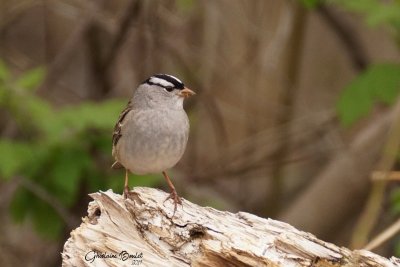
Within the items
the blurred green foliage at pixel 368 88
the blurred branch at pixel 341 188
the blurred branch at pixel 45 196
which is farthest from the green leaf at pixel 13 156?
the blurred branch at pixel 341 188

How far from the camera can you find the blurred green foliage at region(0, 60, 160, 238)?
614 centimetres

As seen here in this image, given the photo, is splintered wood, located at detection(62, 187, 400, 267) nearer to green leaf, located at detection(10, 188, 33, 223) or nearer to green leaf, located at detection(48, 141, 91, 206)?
green leaf, located at detection(48, 141, 91, 206)

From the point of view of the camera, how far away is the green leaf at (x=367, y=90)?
6.22 meters

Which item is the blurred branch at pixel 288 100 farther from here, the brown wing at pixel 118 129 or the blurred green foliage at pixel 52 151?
the brown wing at pixel 118 129

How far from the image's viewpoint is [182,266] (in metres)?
4.10

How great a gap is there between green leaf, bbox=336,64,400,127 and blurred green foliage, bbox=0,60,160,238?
1450mm

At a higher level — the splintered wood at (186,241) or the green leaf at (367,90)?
the green leaf at (367,90)

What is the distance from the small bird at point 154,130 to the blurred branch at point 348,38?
368cm

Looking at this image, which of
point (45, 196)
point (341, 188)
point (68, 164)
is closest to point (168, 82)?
point (68, 164)

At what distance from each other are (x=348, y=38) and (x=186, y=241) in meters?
4.94

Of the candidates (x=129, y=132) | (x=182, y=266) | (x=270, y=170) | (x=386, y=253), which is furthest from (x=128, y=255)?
(x=270, y=170)

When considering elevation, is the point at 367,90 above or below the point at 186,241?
above

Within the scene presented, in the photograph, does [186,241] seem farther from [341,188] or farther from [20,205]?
[341,188]

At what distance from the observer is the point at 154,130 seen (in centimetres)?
498
